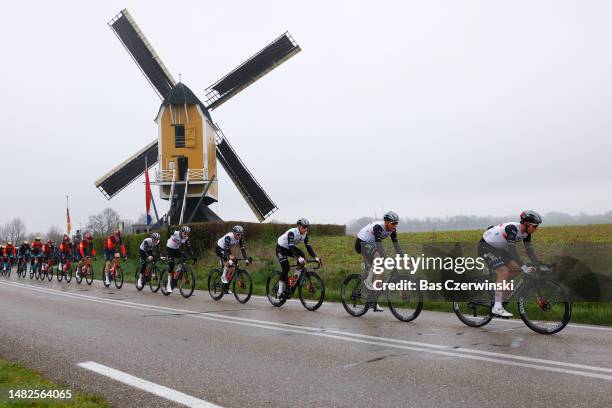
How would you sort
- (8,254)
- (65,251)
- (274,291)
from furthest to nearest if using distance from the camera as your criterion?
(8,254) → (65,251) → (274,291)

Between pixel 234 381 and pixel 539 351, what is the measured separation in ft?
12.7

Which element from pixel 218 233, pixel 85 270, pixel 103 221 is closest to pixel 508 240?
pixel 218 233

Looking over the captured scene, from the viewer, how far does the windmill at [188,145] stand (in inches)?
1561

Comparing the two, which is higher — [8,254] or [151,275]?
[8,254]

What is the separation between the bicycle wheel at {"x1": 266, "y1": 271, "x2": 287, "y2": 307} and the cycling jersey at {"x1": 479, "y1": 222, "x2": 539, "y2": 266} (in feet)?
16.4

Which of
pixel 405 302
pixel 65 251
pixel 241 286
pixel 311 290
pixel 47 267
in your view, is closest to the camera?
pixel 405 302

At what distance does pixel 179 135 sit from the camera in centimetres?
4031

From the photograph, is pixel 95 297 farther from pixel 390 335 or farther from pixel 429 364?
pixel 429 364

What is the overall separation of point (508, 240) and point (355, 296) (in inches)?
128

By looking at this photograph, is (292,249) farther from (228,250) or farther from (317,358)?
(317,358)

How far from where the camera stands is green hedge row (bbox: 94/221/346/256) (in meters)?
26.2

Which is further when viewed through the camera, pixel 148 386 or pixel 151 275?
pixel 151 275

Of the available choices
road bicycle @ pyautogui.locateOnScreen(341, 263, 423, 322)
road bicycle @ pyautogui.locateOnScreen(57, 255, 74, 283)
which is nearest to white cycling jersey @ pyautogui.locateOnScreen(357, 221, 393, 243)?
road bicycle @ pyautogui.locateOnScreen(341, 263, 423, 322)

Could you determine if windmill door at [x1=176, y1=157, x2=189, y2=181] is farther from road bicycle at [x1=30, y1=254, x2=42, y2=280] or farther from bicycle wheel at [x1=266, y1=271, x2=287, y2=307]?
bicycle wheel at [x1=266, y1=271, x2=287, y2=307]
